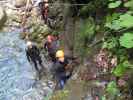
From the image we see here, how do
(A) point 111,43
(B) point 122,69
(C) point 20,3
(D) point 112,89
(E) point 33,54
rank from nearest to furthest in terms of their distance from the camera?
(B) point 122,69 → (D) point 112,89 → (A) point 111,43 → (E) point 33,54 → (C) point 20,3

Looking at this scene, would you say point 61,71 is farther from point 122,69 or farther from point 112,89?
point 122,69

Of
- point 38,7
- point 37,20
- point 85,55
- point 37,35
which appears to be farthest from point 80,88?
point 38,7

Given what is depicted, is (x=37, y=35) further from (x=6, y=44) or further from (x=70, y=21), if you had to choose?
(x=70, y=21)

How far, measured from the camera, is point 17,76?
15.7 metres

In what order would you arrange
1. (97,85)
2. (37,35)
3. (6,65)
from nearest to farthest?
(97,85), (6,65), (37,35)

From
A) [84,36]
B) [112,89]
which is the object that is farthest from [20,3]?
[112,89]

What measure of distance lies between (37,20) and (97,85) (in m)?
12.2

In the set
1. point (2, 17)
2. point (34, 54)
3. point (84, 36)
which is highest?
point (84, 36)

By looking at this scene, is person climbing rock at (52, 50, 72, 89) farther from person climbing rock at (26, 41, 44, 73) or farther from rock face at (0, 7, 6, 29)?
rock face at (0, 7, 6, 29)

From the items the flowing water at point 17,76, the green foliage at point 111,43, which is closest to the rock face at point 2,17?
the flowing water at point 17,76

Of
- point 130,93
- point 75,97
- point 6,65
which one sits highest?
point 130,93

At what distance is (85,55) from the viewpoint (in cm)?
1227

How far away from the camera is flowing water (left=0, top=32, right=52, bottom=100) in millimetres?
13922

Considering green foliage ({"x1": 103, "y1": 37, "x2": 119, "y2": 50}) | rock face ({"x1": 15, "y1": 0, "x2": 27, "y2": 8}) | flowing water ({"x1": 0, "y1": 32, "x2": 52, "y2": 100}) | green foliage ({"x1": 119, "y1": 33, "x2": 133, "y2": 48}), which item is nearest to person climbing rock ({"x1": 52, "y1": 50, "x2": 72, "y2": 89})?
flowing water ({"x1": 0, "y1": 32, "x2": 52, "y2": 100})
